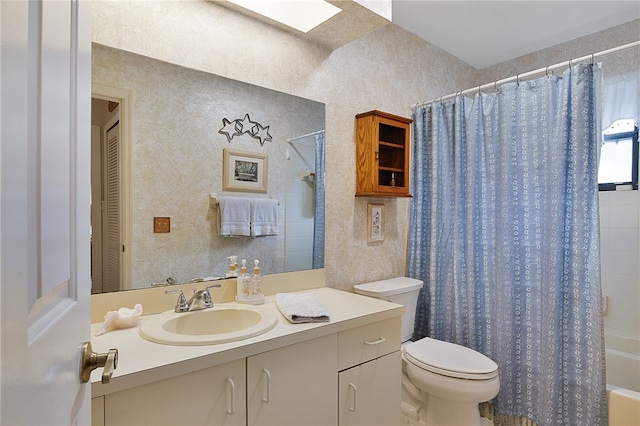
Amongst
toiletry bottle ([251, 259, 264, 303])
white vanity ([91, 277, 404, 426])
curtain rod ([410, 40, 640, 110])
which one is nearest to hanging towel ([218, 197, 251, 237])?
toiletry bottle ([251, 259, 264, 303])

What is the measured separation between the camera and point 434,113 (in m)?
2.40

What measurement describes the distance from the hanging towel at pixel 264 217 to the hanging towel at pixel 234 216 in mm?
28

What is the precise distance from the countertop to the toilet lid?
495 millimetres

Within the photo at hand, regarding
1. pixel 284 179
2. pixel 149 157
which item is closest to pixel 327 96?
pixel 284 179

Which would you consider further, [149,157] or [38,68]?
[149,157]

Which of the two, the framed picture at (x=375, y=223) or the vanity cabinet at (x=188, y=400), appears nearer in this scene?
the vanity cabinet at (x=188, y=400)

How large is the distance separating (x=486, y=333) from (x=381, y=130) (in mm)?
1396

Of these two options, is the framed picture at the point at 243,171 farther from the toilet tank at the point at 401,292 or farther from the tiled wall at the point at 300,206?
the toilet tank at the point at 401,292

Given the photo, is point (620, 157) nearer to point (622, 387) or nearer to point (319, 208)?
point (622, 387)

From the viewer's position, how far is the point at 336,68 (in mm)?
2090

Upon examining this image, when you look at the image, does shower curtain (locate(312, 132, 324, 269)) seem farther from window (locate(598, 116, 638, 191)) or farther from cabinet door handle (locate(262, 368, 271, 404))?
window (locate(598, 116, 638, 191))

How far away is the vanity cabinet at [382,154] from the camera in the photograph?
2.13 metres

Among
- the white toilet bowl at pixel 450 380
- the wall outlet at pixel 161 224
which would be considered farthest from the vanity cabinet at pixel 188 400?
the white toilet bowl at pixel 450 380

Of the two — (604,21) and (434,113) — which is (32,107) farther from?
(604,21)
